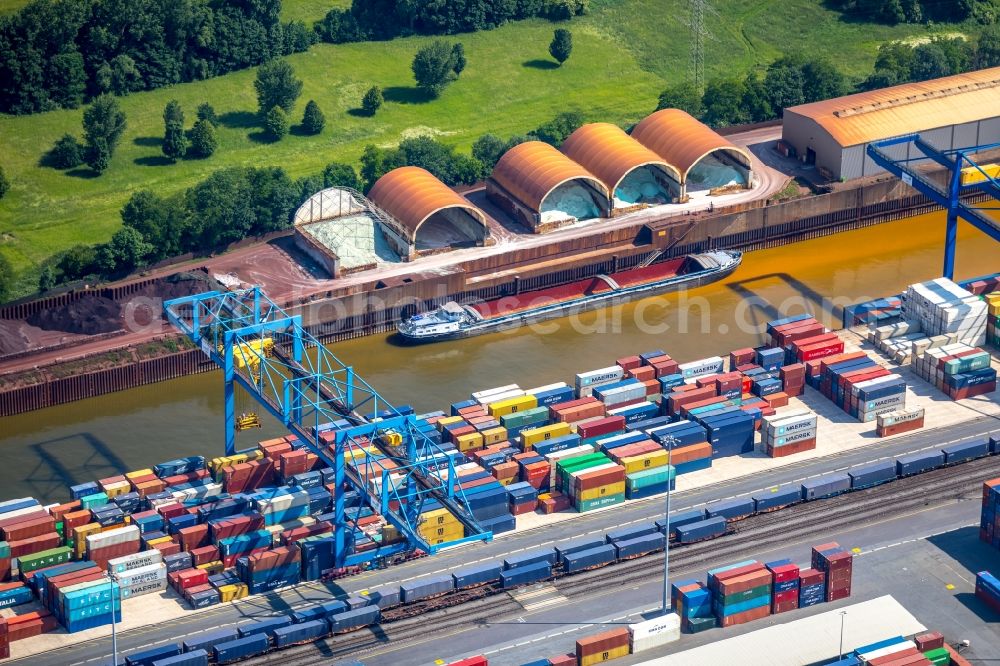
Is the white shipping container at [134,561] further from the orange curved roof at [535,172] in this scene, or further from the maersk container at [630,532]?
the orange curved roof at [535,172]

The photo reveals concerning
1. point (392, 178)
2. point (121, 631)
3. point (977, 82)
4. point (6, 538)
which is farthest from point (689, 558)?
point (977, 82)

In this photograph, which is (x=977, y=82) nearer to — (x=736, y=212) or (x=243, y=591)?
(x=736, y=212)

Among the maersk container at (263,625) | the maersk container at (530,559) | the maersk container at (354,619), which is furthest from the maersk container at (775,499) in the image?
the maersk container at (263,625)

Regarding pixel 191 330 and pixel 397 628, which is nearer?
pixel 397 628

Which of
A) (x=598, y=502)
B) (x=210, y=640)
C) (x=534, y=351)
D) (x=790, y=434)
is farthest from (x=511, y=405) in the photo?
(x=210, y=640)

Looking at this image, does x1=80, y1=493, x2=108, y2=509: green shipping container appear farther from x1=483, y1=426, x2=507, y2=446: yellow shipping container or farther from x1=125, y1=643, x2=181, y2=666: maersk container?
x1=483, y1=426, x2=507, y2=446: yellow shipping container

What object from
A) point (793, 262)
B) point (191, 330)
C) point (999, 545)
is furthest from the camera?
point (793, 262)

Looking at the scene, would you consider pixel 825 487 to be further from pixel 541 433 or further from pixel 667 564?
pixel 541 433

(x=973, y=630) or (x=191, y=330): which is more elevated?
(x=191, y=330)
